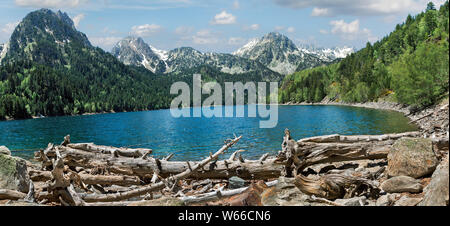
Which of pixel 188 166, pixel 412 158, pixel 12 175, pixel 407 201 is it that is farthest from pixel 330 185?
pixel 12 175

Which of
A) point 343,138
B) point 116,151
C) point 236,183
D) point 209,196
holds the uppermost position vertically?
point 343,138

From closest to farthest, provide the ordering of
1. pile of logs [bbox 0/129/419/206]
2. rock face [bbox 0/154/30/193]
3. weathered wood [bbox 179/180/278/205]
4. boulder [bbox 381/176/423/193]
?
boulder [bbox 381/176/423/193], weathered wood [bbox 179/180/278/205], rock face [bbox 0/154/30/193], pile of logs [bbox 0/129/419/206]

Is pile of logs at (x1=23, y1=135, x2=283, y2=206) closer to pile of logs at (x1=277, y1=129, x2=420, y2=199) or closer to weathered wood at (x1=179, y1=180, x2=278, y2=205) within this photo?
pile of logs at (x1=277, y1=129, x2=420, y2=199)

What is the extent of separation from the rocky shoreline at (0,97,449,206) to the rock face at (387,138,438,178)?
0.03 m

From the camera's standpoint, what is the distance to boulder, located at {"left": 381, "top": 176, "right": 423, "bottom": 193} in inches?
338

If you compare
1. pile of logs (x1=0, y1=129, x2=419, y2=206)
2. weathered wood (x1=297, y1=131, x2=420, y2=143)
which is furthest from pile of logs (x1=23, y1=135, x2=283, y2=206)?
weathered wood (x1=297, y1=131, x2=420, y2=143)

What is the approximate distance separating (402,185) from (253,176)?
20.2ft

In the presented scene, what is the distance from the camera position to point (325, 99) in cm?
19312

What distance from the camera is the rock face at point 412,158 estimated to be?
9.30 m

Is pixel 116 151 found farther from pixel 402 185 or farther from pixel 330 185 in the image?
pixel 402 185

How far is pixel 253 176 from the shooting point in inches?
531

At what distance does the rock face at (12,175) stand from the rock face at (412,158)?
13302 millimetres
